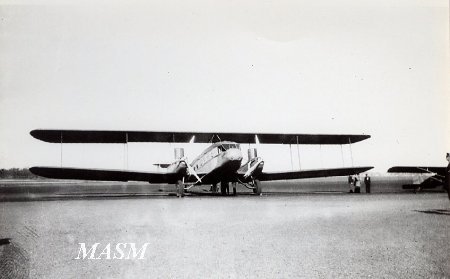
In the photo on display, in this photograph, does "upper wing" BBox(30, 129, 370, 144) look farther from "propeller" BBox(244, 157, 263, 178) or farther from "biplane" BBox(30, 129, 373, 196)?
"propeller" BBox(244, 157, 263, 178)

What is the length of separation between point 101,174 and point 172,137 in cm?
457

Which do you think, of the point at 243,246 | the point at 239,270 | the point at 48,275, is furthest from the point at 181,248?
the point at 48,275

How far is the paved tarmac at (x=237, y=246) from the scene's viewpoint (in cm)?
529

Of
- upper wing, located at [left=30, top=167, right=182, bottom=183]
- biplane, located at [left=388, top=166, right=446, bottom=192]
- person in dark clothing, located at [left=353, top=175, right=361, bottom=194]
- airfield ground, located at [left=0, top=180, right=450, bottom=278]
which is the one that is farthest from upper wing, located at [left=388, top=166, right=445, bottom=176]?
airfield ground, located at [left=0, top=180, right=450, bottom=278]

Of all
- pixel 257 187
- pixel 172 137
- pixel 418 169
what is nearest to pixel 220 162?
pixel 257 187

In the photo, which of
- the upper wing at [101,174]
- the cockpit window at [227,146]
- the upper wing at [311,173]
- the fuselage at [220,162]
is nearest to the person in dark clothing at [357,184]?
the upper wing at [311,173]

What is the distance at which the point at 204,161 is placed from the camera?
21922 millimetres

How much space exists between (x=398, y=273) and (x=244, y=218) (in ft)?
17.7

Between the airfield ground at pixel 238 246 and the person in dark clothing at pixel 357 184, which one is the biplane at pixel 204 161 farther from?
the airfield ground at pixel 238 246

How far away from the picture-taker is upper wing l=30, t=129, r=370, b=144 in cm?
1897

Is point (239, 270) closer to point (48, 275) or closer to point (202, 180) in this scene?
point (48, 275)

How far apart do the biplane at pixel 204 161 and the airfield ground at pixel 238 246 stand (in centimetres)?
926

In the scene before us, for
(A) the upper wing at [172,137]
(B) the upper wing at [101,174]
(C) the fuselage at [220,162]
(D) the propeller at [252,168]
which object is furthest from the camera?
(D) the propeller at [252,168]

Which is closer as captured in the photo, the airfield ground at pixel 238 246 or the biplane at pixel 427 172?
the airfield ground at pixel 238 246
